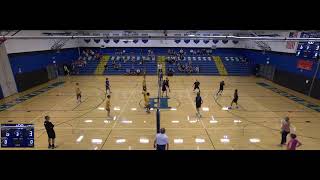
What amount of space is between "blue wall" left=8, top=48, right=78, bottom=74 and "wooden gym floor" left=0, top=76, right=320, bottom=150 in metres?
3.48

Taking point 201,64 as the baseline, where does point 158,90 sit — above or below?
below

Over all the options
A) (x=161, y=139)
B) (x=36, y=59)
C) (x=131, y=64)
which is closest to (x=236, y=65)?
(x=131, y=64)

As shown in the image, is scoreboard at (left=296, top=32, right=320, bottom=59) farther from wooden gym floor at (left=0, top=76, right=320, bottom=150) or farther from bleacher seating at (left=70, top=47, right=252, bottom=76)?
bleacher seating at (left=70, top=47, right=252, bottom=76)

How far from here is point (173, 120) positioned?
15.5 metres

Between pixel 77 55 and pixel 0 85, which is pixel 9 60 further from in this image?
pixel 77 55

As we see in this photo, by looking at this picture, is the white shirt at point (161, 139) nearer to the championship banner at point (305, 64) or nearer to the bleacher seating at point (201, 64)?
the championship banner at point (305, 64)

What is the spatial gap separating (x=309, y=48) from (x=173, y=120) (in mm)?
15942

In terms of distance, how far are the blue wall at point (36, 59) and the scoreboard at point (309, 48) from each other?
25851 mm

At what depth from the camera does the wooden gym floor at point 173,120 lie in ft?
39.5

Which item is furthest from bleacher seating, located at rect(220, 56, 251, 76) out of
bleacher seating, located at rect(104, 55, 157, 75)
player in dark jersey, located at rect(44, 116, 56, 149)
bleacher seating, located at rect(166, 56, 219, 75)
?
player in dark jersey, located at rect(44, 116, 56, 149)

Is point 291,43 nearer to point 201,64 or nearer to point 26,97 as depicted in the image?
point 201,64

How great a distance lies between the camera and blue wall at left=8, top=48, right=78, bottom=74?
24355 mm
